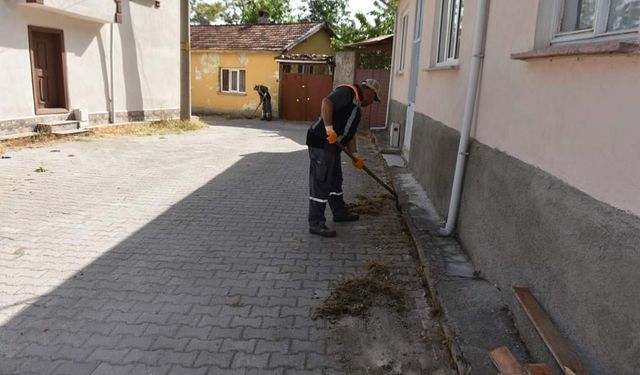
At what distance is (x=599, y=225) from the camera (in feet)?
6.68

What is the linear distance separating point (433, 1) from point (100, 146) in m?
7.72

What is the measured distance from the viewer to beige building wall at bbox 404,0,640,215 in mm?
1892

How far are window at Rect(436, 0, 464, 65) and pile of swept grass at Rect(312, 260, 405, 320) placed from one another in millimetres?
2962

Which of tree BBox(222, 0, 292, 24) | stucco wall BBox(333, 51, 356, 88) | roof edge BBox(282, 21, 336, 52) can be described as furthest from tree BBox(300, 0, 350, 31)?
stucco wall BBox(333, 51, 356, 88)

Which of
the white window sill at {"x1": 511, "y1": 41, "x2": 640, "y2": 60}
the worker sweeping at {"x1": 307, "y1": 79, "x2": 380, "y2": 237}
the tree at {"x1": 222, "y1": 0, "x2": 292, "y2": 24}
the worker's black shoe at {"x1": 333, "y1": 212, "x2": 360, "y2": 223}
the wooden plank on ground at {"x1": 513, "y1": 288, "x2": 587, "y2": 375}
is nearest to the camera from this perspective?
the white window sill at {"x1": 511, "y1": 41, "x2": 640, "y2": 60}

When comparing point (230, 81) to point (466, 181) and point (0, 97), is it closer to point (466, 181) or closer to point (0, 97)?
point (0, 97)

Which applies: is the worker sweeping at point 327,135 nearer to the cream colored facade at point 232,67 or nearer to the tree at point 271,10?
the cream colored facade at point 232,67

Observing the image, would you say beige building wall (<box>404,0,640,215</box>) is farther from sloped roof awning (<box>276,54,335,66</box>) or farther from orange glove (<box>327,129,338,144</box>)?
sloped roof awning (<box>276,54,335,66</box>)

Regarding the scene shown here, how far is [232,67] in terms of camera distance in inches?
848

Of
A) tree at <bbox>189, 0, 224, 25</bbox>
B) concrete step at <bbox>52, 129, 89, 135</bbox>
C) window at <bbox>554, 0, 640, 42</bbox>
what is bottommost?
concrete step at <bbox>52, 129, 89, 135</bbox>

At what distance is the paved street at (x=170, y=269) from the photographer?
2836mm

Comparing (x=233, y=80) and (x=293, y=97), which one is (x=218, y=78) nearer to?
(x=233, y=80)

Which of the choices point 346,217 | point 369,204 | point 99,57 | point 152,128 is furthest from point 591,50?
point 152,128

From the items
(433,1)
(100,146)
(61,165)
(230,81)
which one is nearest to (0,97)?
(100,146)
